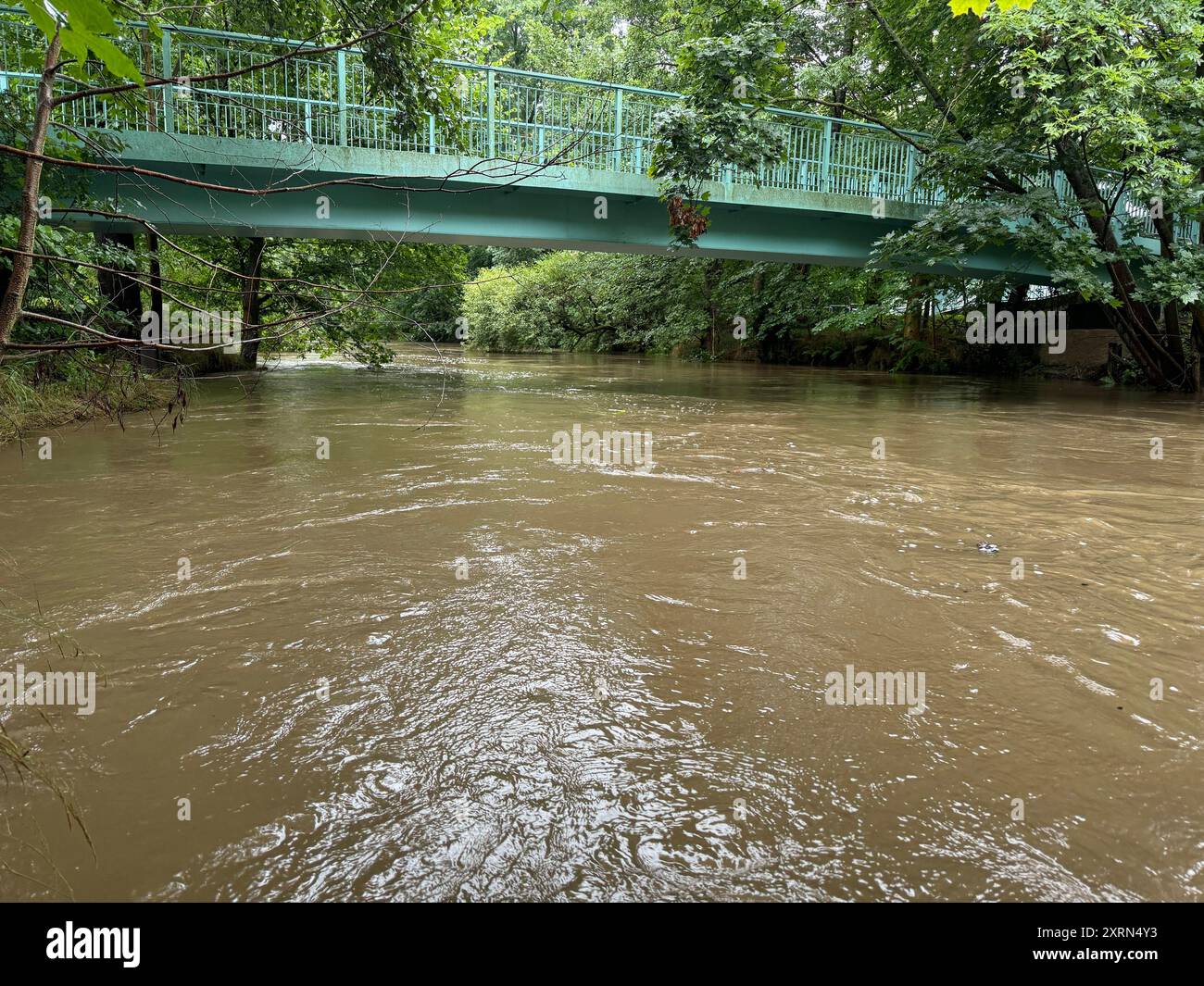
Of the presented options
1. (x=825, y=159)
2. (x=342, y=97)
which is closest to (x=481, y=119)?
(x=342, y=97)

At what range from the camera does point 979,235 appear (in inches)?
548

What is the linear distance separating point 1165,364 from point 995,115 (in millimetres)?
7242

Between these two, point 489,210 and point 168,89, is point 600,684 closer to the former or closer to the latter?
point 168,89

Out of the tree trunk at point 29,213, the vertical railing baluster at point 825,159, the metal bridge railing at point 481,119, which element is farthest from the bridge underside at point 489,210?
the tree trunk at point 29,213

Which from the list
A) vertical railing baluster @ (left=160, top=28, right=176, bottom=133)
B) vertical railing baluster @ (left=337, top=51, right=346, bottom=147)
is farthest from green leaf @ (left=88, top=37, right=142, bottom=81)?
vertical railing baluster @ (left=337, top=51, right=346, bottom=147)

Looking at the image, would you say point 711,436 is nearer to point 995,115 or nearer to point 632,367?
point 995,115

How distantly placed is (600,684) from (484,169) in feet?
33.2

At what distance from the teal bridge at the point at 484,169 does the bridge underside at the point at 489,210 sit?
0.03m

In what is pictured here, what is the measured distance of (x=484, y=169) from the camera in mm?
11656

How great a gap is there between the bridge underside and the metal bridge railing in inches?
16.8

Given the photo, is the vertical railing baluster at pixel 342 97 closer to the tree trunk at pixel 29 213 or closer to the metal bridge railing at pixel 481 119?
the metal bridge railing at pixel 481 119

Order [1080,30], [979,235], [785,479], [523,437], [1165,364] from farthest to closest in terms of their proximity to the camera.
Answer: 1. [1165,364]
2. [979,235]
3. [1080,30]
4. [523,437]
5. [785,479]
